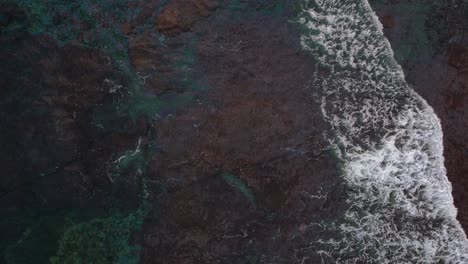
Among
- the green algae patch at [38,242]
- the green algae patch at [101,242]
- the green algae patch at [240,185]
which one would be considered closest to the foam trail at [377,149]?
the green algae patch at [240,185]

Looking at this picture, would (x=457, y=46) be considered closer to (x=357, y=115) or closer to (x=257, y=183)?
(x=357, y=115)

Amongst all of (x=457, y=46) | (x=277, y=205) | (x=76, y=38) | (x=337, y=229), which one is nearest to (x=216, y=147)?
(x=277, y=205)

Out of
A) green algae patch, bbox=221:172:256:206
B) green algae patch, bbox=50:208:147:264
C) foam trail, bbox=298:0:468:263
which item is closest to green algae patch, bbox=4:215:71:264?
green algae patch, bbox=50:208:147:264

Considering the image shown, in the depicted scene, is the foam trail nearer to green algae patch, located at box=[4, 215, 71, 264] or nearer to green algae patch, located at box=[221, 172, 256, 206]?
green algae patch, located at box=[221, 172, 256, 206]

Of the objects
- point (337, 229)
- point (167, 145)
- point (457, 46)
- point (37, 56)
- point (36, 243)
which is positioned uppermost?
point (457, 46)

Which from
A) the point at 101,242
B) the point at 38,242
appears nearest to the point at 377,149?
the point at 101,242

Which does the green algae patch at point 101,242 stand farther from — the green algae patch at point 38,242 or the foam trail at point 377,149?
the foam trail at point 377,149

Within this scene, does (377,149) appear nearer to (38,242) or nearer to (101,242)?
(101,242)
